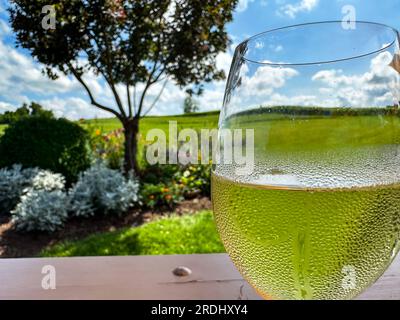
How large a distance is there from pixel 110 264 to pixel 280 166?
1.07ft

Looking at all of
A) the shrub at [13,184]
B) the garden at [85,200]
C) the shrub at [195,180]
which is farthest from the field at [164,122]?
the shrub at [13,184]

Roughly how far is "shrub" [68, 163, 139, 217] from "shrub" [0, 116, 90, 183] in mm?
239

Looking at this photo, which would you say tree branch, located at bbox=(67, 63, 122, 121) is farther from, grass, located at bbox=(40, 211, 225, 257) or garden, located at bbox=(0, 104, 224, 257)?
grass, located at bbox=(40, 211, 225, 257)

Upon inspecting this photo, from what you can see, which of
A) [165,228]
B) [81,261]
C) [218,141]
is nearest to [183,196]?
[165,228]

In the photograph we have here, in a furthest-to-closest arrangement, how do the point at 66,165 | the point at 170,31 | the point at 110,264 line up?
the point at 170,31
the point at 66,165
the point at 110,264

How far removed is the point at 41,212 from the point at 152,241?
0.79m

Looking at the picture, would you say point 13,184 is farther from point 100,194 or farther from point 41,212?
point 100,194

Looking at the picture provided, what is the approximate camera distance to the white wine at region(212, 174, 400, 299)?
0.83ft

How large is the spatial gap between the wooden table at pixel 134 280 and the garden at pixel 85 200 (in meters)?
1.61

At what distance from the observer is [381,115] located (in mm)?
274

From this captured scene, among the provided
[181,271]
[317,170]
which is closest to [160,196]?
[181,271]

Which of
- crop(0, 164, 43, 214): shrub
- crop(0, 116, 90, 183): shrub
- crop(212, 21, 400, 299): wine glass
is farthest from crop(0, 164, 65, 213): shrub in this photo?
crop(212, 21, 400, 299): wine glass

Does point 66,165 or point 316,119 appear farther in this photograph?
point 66,165

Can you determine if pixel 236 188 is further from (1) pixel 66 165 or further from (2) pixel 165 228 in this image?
(1) pixel 66 165
